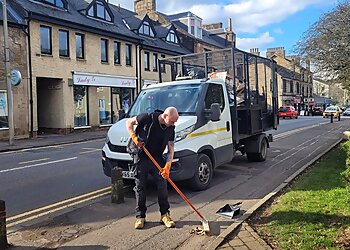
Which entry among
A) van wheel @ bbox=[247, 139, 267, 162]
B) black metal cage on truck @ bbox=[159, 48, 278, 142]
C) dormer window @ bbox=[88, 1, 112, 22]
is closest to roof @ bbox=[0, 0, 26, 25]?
dormer window @ bbox=[88, 1, 112, 22]

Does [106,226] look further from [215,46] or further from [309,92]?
[309,92]

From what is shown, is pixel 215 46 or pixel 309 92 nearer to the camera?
pixel 215 46

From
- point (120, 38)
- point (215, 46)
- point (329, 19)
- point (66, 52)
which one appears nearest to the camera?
point (329, 19)

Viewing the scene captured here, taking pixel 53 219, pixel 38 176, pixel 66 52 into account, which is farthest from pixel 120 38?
pixel 53 219

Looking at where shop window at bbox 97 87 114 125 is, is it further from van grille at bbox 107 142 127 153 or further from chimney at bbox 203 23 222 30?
chimney at bbox 203 23 222 30

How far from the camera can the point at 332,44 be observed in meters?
8.66

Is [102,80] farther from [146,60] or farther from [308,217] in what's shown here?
[308,217]

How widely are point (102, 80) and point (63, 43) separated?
4.13m

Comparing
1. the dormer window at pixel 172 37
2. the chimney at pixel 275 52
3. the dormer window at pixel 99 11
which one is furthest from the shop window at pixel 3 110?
the chimney at pixel 275 52

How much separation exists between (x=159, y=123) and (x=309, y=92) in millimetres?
91134

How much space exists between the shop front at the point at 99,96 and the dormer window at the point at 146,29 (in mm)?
5524

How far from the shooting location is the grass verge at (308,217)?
4.48m

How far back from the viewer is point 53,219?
19.0ft

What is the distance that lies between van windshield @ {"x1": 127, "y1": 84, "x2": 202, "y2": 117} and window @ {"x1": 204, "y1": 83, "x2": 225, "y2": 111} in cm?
25
